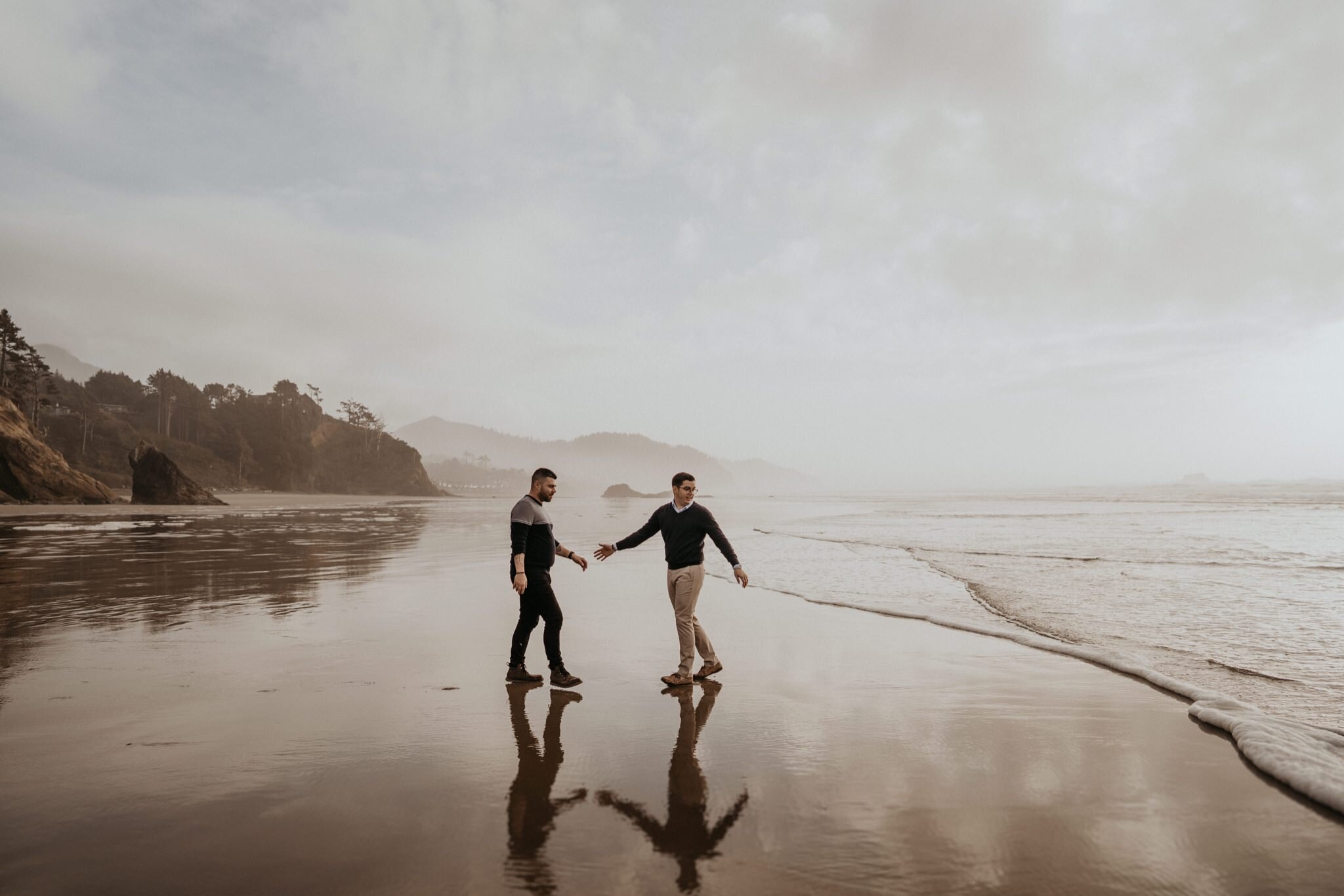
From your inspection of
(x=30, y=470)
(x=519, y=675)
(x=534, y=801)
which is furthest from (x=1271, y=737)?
(x=30, y=470)

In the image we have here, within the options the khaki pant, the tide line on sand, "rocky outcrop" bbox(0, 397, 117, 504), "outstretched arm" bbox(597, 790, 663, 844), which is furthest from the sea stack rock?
the tide line on sand

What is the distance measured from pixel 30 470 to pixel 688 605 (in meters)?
53.9

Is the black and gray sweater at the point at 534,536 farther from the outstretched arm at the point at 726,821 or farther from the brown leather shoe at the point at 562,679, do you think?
the outstretched arm at the point at 726,821

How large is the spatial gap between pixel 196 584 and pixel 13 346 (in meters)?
80.4

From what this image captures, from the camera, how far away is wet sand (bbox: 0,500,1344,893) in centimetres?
323

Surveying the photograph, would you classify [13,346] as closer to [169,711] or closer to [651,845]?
[169,711]

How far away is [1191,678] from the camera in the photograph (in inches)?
267

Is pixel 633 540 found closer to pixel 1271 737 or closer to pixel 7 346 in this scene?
pixel 1271 737

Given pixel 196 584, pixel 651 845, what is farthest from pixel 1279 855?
pixel 196 584

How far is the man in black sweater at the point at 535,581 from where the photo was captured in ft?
21.7

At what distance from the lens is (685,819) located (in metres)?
3.74

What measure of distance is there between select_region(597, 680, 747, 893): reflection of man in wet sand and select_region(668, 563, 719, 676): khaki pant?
1.84m

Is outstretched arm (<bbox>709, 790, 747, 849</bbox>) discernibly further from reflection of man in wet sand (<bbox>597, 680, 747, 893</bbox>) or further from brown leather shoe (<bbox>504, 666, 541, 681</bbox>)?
brown leather shoe (<bbox>504, 666, 541, 681</bbox>)

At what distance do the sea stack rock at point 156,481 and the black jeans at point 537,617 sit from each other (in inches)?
2069
